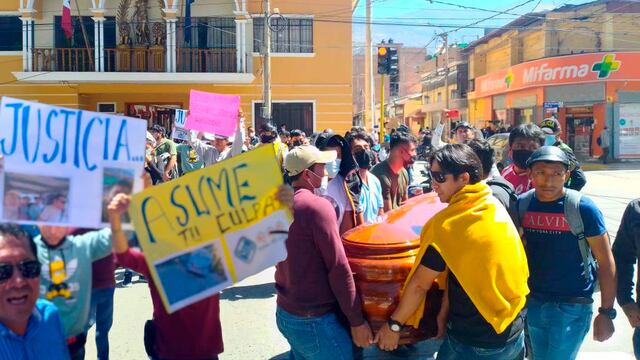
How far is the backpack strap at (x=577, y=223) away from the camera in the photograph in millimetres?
3191

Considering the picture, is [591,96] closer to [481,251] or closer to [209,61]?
[209,61]

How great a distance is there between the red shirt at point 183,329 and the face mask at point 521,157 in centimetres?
296

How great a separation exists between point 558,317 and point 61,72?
19967 millimetres

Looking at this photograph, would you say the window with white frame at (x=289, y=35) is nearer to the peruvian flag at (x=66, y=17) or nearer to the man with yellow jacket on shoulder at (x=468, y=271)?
the peruvian flag at (x=66, y=17)

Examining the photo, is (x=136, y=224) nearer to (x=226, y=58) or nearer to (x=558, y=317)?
(x=558, y=317)

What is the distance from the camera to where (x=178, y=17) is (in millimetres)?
20594

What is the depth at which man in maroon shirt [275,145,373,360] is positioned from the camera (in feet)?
9.28

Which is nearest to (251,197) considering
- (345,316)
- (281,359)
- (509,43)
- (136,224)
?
(136,224)

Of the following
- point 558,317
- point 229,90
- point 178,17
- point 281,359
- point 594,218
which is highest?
point 178,17

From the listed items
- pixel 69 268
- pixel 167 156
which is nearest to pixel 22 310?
pixel 69 268

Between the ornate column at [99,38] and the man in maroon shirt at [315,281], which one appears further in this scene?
the ornate column at [99,38]

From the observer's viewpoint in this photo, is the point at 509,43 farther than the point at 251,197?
Yes

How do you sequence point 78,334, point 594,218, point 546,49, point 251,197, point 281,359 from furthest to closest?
point 546,49 < point 281,359 < point 594,218 < point 78,334 < point 251,197

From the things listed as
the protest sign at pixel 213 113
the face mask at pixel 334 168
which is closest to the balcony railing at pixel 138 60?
the protest sign at pixel 213 113
